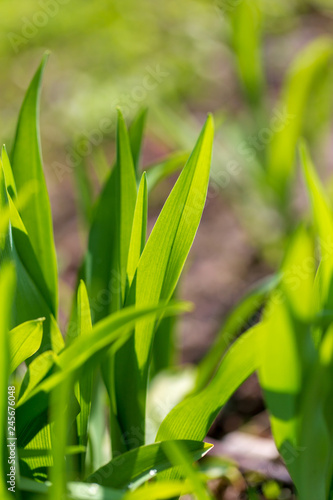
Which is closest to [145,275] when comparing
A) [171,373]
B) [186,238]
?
[186,238]

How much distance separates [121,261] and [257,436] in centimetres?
67

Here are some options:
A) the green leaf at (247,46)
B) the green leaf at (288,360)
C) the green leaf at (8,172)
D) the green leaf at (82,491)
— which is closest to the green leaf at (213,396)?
the green leaf at (288,360)

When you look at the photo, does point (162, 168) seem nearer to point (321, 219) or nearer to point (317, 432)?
point (321, 219)

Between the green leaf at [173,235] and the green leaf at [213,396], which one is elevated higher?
the green leaf at [173,235]

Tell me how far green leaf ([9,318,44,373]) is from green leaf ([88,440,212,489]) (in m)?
0.16

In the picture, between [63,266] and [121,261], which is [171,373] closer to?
[121,261]

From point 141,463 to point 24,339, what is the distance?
193 millimetres

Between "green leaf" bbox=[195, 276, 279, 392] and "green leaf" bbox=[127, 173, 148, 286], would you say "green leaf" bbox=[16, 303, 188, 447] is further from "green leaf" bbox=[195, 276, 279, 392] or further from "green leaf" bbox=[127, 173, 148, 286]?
"green leaf" bbox=[195, 276, 279, 392]

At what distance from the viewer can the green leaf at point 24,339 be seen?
549mm

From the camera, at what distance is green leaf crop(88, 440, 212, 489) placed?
2.00ft

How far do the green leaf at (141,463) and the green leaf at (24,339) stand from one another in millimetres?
160

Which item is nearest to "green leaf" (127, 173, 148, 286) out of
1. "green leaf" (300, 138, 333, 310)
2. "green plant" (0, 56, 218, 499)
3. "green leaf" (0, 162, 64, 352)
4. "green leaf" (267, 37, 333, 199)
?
"green plant" (0, 56, 218, 499)

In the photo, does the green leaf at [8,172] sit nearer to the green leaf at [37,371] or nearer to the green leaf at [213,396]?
the green leaf at [37,371]

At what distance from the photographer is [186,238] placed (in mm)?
617
